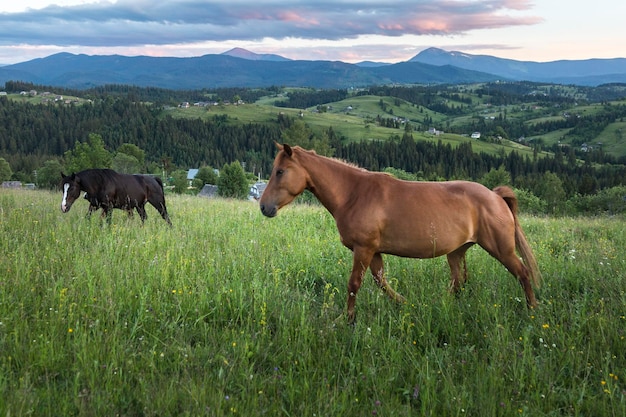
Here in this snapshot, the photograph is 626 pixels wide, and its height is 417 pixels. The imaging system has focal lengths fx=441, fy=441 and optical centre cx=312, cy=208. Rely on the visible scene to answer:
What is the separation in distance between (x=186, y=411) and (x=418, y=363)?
2279 millimetres

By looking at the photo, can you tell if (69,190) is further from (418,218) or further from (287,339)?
(418,218)

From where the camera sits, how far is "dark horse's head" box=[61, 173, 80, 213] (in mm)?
10416

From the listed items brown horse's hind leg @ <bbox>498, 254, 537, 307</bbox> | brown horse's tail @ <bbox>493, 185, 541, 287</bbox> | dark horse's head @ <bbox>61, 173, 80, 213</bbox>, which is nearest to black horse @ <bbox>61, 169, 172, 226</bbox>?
dark horse's head @ <bbox>61, 173, 80, 213</bbox>

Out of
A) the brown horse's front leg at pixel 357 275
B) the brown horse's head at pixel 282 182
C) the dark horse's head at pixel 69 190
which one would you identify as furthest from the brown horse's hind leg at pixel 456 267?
the dark horse's head at pixel 69 190

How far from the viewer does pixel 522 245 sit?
6.54 metres

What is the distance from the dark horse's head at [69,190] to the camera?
10416 millimetres

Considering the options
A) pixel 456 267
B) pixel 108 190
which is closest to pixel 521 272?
pixel 456 267

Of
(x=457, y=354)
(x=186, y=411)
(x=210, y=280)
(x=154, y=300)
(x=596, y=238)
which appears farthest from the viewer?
(x=596, y=238)

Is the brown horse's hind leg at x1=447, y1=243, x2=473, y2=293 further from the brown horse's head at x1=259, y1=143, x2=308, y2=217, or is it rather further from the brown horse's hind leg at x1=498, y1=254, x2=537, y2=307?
the brown horse's head at x1=259, y1=143, x2=308, y2=217

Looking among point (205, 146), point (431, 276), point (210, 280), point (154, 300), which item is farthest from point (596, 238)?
point (205, 146)

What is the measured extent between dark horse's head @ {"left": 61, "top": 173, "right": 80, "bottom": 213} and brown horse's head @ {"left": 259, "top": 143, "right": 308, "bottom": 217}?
6.73 metres

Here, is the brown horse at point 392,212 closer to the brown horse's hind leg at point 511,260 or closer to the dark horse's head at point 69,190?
the brown horse's hind leg at point 511,260

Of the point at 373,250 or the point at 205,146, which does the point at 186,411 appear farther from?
the point at 205,146

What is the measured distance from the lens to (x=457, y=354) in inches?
191
